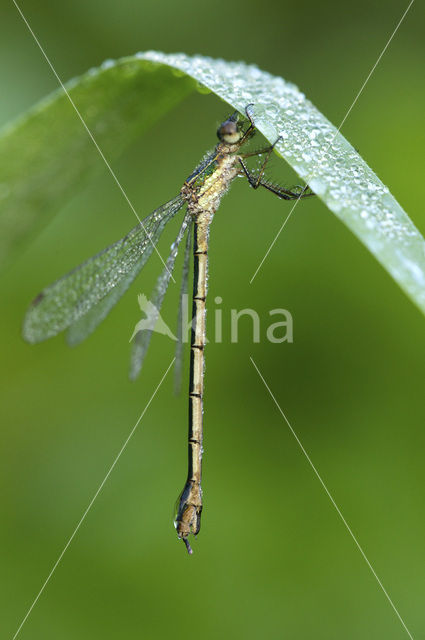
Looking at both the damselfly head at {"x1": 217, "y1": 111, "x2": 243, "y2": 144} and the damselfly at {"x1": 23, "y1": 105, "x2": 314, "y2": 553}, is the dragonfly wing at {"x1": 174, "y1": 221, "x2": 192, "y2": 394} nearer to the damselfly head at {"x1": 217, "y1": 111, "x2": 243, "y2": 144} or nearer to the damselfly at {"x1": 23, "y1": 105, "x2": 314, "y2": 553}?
the damselfly at {"x1": 23, "y1": 105, "x2": 314, "y2": 553}

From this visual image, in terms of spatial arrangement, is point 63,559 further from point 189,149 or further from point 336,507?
point 189,149

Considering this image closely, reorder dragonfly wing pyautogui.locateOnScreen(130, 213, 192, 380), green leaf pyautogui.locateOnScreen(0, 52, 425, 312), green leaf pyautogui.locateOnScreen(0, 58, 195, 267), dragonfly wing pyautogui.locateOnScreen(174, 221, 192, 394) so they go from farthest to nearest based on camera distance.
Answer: dragonfly wing pyautogui.locateOnScreen(174, 221, 192, 394) → dragonfly wing pyautogui.locateOnScreen(130, 213, 192, 380) → green leaf pyautogui.locateOnScreen(0, 58, 195, 267) → green leaf pyautogui.locateOnScreen(0, 52, 425, 312)

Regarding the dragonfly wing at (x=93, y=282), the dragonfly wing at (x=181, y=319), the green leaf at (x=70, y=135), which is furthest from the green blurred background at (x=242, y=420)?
the green leaf at (x=70, y=135)

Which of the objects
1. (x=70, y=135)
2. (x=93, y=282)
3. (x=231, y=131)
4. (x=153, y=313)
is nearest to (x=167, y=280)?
(x=153, y=313)

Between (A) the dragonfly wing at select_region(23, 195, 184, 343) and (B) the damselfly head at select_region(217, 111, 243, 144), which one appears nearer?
(B) the damselfly head at select_region(217, 111, 243, 144)

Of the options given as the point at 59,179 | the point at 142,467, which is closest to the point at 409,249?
the point at 59,179

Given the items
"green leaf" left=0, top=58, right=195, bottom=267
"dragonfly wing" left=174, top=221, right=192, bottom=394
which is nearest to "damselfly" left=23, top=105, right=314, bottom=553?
"dragonfly wing" left=174, top=221, right=192, bottom=394
